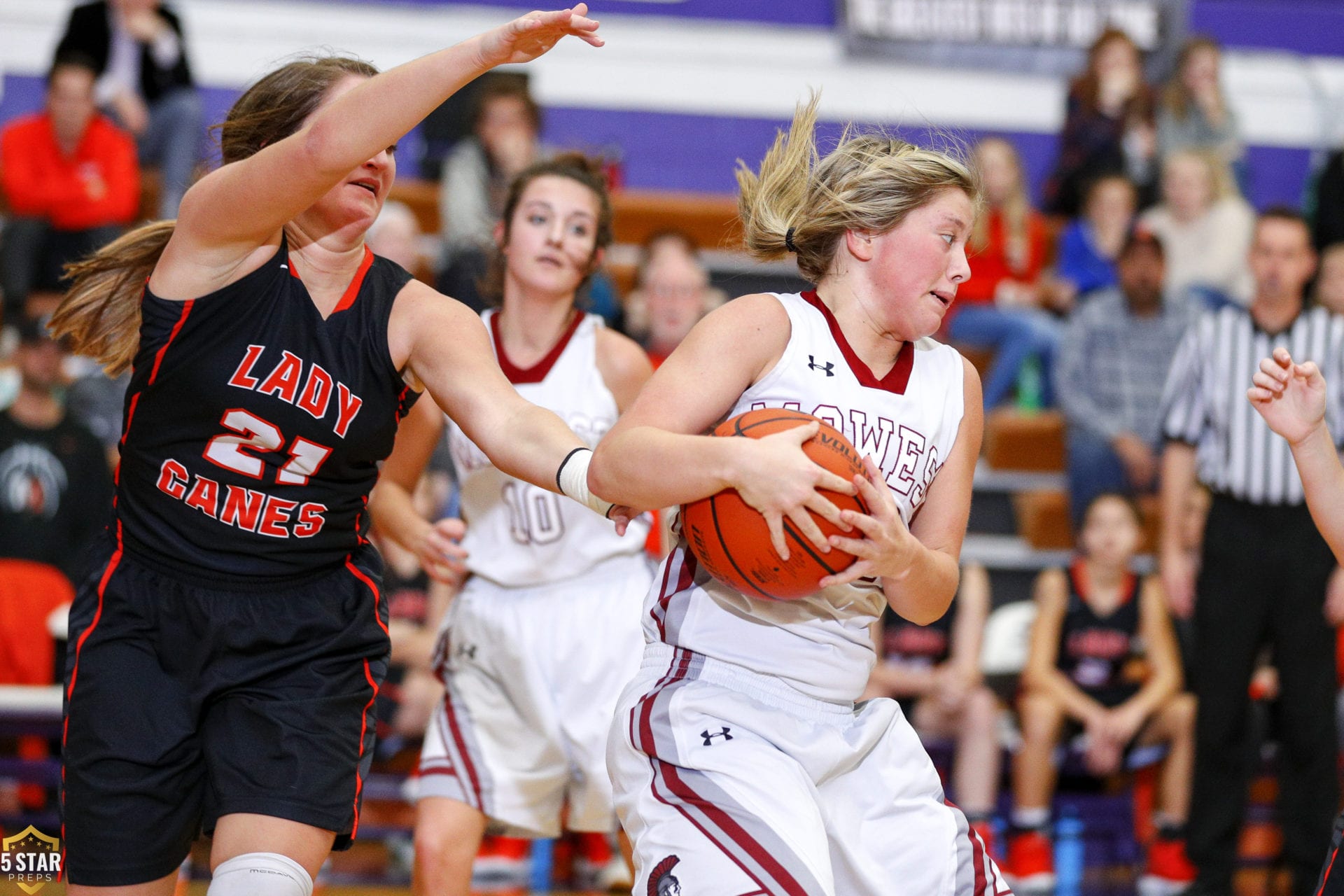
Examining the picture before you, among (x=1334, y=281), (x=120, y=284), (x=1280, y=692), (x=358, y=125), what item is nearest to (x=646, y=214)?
Answer: (x=1334, y=281)

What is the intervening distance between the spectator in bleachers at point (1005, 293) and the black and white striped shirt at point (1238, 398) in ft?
7.65

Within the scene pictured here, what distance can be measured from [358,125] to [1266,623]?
4.49 meters

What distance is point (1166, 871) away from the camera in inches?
226

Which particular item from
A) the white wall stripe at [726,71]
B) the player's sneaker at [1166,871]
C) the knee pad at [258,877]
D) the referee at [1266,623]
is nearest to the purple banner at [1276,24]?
the white wall stripe at [726,71]

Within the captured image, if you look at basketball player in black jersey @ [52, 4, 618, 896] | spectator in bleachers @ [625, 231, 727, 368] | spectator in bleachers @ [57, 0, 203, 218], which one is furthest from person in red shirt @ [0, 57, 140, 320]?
basketball player in black jersey @ [52, 4, 618, 896]

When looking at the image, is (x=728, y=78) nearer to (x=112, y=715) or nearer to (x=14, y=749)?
(x=14, y=749)

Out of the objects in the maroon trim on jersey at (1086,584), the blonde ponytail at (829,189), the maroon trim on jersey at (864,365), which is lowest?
the maroon trim on jersey at (1086,584)

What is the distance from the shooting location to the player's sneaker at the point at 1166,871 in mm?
5707

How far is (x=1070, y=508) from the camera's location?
7.74m

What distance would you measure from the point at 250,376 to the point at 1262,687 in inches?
206

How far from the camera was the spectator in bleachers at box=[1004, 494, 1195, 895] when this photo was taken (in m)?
5.77

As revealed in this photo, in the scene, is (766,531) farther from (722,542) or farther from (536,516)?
(536,516)

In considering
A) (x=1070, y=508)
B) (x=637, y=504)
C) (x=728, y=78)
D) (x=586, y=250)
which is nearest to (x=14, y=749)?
(x=586, y=250)

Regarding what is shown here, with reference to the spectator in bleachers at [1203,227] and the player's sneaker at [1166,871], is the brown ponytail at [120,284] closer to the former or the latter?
the player's sneaker at [1166,871]
